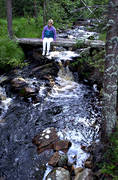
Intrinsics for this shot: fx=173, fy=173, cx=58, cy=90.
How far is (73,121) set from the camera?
6.52 meters

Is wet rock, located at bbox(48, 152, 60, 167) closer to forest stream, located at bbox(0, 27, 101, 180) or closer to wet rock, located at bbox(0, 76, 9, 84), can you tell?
forest stream, located at bbox(0, 27, 101, 180)

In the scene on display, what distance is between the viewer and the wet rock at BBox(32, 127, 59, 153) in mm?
5242

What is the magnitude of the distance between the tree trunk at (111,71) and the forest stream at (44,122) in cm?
130

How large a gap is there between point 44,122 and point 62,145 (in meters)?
1.49

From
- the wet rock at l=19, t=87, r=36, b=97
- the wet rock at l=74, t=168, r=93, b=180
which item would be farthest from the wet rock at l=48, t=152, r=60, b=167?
the wet rock at l=19, t=87, r=36, b=97

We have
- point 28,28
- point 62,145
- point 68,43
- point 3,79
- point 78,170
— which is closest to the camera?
point 78,170

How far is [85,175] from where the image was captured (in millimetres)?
3840

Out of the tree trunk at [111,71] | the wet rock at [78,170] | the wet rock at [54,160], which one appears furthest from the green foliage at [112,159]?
the wet rock at [54,160]

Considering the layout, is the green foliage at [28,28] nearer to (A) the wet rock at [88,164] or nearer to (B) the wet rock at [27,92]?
(B) the wet rock at [27,92]

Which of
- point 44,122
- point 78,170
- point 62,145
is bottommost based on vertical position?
point 78,170

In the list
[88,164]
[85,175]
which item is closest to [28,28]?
[88,164]

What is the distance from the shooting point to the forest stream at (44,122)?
4730mm

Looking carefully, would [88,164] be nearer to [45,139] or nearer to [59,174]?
[59,174]

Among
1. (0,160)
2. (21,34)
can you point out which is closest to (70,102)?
(0,160)
